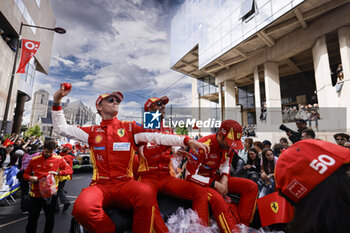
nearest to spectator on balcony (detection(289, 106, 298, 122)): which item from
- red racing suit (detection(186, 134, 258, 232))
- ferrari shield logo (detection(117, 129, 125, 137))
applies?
red racing suit (detection(186, 134, 258, 232))

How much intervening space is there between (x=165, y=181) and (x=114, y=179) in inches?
22.5

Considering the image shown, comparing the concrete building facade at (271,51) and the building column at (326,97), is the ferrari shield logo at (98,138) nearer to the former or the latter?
the concrete building facade at (271,51)

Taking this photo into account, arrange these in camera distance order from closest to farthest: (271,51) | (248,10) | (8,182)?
(8,182) → (248,10) → (271,51)

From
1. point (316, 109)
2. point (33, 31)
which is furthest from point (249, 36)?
point (33, 31)

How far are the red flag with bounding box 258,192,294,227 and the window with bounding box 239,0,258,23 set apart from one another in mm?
17440

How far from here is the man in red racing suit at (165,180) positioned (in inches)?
72.6

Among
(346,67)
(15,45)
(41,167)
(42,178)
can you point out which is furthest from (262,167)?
(15,45)

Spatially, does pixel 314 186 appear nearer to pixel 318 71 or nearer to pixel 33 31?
pixel 318 71

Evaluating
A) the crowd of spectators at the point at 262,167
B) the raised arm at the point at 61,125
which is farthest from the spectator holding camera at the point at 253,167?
the raised arm at the point at 61,125

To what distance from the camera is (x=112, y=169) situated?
1.85 m

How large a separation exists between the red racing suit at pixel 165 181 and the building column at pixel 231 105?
2022 centimetres

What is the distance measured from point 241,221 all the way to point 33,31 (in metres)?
27.5

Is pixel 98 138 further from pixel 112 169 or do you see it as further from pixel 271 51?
pixel 271 51

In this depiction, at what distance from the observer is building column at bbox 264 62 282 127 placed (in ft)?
52.1
